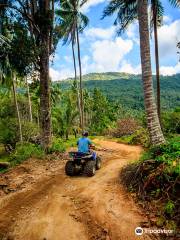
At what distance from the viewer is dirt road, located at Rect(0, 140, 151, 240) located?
6.46 meters

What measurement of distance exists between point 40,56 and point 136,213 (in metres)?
11.8

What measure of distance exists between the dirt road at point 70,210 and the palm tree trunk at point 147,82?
197 cm

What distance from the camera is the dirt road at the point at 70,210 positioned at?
6.46 m

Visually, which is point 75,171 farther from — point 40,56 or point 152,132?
point 40,56

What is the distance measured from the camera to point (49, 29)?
1712cm

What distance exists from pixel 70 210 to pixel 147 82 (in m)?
5.16

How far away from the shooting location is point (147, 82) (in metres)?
10.4

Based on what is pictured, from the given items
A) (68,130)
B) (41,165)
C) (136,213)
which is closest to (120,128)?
(68,130)

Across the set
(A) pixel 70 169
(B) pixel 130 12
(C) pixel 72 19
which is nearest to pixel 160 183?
(A) pixel 70 169

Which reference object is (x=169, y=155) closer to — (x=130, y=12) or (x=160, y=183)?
(x=160, y=183)

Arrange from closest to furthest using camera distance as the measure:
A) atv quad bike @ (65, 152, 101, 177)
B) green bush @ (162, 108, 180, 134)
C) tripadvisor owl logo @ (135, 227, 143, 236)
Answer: tripadvisor owl logo @ (135, 227, 143, 236) → atv quad bike @ (65, 152, 101, 177) → green bush @ (162, 108, 180, 134)

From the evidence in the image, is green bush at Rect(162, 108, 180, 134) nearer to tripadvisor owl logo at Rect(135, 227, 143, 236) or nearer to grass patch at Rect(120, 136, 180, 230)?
grass patch at Rect(120, 136, 180, 230)

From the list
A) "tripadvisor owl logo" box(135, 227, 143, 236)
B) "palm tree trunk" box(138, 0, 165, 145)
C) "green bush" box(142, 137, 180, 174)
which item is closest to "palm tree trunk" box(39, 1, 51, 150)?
"palm tree trunk" box(138, 0, 165, 145)

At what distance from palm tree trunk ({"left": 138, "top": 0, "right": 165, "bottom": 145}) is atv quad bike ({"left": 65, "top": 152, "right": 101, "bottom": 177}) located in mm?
2318
